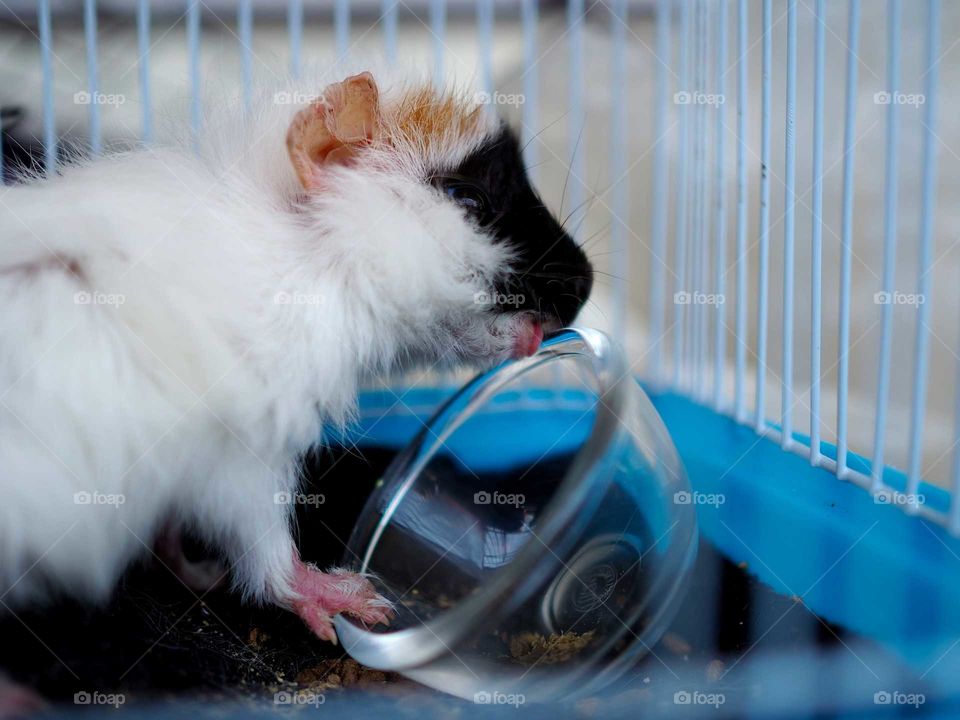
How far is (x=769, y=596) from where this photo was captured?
85cm

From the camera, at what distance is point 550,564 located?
671 millimetres

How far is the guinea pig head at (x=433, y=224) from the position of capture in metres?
0.76

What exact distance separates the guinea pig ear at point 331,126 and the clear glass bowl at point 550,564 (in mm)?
321

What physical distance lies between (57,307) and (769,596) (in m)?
0.79

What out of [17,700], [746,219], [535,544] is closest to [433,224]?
[535,544]

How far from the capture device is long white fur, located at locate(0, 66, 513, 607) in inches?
26.6

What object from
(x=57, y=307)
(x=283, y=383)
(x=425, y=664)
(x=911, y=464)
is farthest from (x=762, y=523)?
(x=57, y=307)

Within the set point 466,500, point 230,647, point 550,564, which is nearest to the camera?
point 550,564

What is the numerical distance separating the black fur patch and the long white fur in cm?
3

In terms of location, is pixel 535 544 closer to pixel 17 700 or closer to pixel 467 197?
pixel 467 197

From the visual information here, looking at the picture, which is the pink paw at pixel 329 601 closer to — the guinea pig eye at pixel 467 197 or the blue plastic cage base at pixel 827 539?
the blue plastic cage base at pixel 827 539

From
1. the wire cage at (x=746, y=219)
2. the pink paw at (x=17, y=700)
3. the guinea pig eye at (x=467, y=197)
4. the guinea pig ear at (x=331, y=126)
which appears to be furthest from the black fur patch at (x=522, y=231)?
the pink paw at (x=17, y=700)

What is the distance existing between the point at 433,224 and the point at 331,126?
143mm

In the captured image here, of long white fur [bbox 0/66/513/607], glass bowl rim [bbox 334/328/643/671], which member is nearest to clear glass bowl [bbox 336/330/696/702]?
glass bowl rim [bbox 334/328/643/671]
